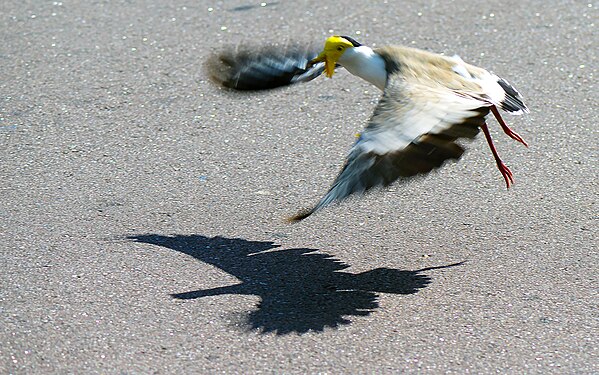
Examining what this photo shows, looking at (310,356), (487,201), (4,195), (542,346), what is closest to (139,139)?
(4,195)

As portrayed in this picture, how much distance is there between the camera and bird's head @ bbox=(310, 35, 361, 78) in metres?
5.08

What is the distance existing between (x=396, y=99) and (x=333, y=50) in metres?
0.92

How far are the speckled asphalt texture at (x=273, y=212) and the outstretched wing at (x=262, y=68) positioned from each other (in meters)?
0.11

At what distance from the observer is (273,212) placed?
4.90 m

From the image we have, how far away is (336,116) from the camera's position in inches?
236

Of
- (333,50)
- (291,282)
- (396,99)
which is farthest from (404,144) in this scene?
(333,50)

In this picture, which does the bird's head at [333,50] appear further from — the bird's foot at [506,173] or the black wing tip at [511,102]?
the bird's foot at [506,173]

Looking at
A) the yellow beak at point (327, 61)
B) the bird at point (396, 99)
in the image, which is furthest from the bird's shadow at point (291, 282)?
the yellow beak at point (327, 61)

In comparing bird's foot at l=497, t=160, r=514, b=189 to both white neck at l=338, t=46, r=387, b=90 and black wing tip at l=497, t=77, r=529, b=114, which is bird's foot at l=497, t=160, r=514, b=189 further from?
white neck at l=338, t=46, r=387, b=90

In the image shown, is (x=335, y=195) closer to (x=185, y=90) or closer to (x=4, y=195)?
(x=4, y=195)

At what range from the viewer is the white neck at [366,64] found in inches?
193

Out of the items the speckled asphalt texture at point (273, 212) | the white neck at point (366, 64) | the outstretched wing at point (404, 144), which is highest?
the outstretched wing at point (404, 144)

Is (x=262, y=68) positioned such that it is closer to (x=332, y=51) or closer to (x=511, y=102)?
(x=332, y=51)

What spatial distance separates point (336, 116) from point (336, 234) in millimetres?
1464
